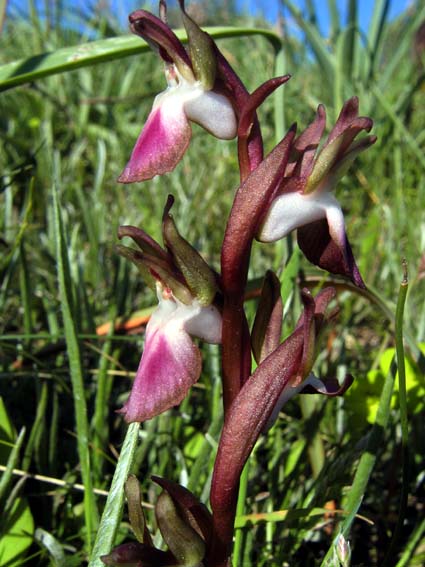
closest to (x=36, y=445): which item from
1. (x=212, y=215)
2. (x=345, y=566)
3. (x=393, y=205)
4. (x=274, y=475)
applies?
(x=274, y=475)

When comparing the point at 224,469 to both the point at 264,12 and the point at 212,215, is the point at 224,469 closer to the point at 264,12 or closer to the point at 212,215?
the point at 212,215

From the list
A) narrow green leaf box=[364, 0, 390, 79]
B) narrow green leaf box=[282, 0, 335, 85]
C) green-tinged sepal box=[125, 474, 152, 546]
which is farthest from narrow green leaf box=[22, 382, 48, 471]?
narrow green leaf box=[364, 0, 390, 79]

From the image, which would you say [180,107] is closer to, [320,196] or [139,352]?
[320,196]

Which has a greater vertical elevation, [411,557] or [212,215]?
[212,215]

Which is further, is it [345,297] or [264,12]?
[264,12]

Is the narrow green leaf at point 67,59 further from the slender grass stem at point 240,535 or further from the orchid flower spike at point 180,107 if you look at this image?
the slender grass stem at point 240,535

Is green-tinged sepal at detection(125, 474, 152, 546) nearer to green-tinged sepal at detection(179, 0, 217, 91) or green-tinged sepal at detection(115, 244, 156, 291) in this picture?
green-tinged sepal at detection(115, 244, 156, 291)

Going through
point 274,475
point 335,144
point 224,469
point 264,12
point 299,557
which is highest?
point 264,12
